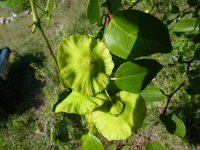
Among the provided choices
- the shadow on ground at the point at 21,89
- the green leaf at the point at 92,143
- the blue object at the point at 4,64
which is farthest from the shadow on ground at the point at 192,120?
the green leaf at the point at 92,143

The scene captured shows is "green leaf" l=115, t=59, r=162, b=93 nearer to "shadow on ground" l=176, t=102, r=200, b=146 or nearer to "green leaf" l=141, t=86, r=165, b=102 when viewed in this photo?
"green leaf" l=141, t=86, r=165, b=102

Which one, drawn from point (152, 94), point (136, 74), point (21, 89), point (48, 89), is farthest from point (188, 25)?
point (21, 89)

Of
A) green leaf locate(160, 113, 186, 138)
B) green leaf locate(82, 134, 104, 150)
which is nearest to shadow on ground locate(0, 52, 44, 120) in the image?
green leaf locate(160, 113, 186, 138)

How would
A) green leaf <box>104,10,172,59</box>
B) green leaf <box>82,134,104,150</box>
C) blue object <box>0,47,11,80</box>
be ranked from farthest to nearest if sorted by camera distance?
blue object <box>0,47,11,80</box>
green leaf <box>82,134,104,150</box>
green leaf <box>104,10,172,59</box>

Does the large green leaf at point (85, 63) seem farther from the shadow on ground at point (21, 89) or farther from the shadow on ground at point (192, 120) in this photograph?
the shadow on ground at point (21, 89)

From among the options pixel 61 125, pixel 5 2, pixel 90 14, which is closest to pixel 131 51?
pixel 90 14
